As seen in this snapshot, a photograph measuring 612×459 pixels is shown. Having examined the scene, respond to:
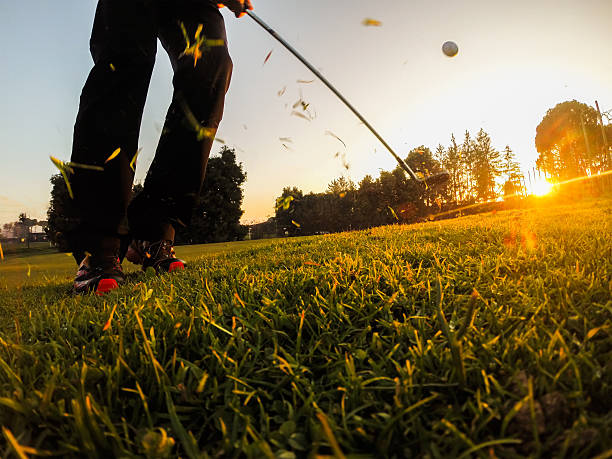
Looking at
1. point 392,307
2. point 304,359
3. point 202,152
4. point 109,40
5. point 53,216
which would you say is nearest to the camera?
point 304,359

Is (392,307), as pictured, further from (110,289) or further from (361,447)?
Result: (110,289)

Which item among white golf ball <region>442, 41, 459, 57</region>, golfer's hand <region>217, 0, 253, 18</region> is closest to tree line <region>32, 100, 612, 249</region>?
white golf ball <region>442, 41, 459, 57</region>

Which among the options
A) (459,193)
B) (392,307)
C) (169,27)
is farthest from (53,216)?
(459,193)

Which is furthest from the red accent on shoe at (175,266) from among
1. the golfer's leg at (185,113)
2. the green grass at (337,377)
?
the green grass at (337,377)

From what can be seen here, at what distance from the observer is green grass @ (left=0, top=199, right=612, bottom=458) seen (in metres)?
0.62

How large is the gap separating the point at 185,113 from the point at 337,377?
90.9 inches

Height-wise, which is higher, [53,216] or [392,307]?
[53,216]

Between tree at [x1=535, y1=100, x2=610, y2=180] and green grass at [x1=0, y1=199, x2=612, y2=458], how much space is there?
5888 centimetres

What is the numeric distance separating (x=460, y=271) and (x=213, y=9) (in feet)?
9.21

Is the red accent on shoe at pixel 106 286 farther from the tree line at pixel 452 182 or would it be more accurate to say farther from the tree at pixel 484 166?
the tree at pixel 484 166

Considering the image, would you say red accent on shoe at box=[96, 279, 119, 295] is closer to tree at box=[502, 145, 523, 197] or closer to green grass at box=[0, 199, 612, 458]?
green grass at box=[0, 199, 612, 458]

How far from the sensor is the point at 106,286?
6.83 feet

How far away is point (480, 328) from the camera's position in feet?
3.09

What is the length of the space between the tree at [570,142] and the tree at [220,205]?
48445 millimetres
